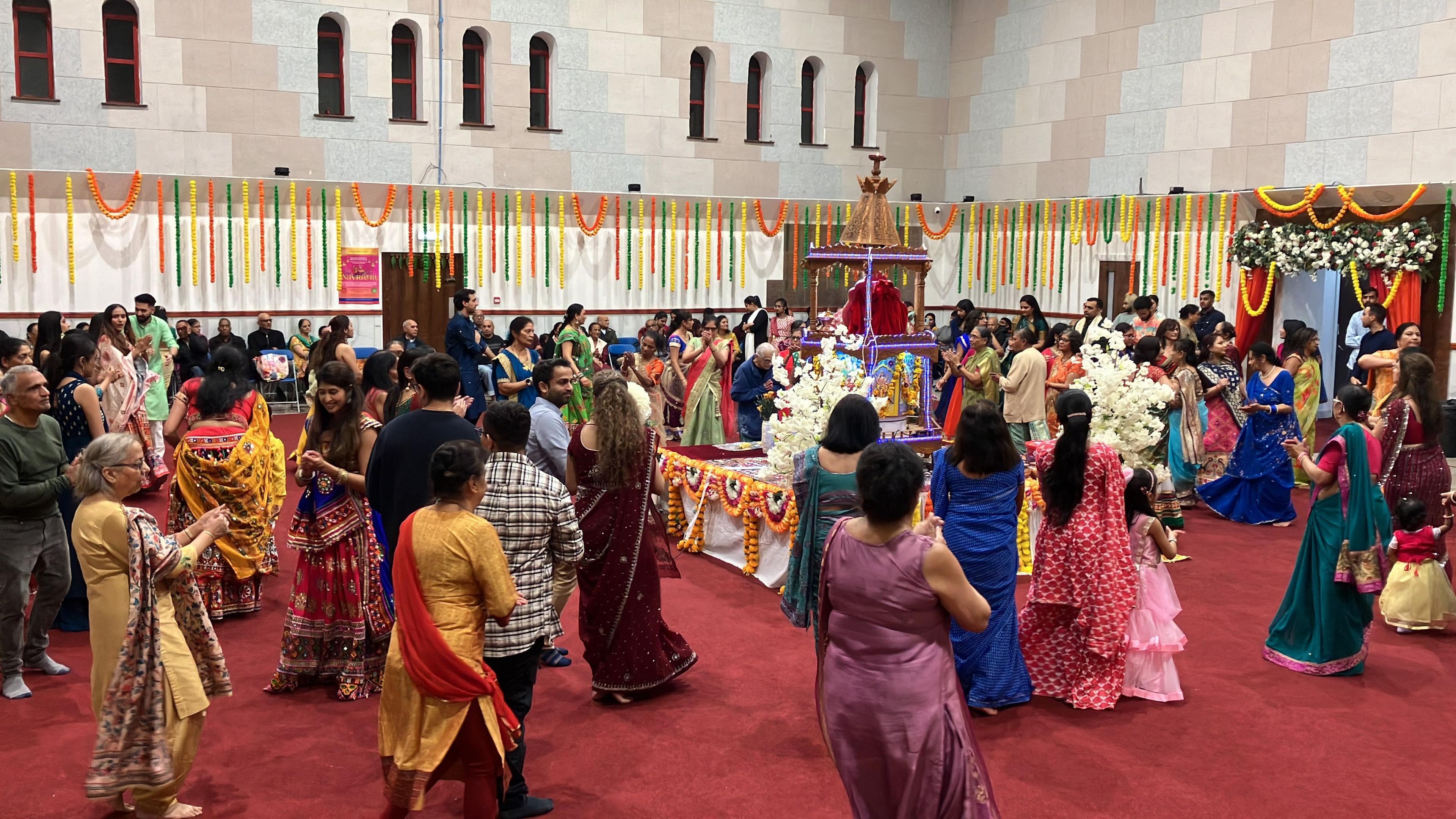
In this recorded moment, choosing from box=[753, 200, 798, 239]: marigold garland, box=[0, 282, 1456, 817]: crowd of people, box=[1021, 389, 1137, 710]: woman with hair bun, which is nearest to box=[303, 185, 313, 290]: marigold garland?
box=[753, 200, 798, 239]: marigold garland

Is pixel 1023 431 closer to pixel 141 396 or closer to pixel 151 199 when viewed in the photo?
pixel 141 396

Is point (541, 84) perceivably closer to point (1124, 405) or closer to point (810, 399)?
Answer: point (810, 399)

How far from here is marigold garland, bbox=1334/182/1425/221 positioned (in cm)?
1239

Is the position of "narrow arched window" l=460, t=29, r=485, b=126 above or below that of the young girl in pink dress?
above

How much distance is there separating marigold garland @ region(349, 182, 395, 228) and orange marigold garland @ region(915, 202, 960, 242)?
7754 mm

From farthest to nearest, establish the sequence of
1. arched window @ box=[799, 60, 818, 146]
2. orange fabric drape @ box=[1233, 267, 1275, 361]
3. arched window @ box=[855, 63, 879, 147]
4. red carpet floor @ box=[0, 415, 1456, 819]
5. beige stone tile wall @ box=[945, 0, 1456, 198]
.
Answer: arched window @ box=[855, 63, 879, 147], arched window @ box=[799, 60, 818, 146], orange fabric drape @ box=[1233, 267, 1275, 361], beige stone tile wall @ box=[945, 0, 1456, 198], red carpet floor @ box=[0, 415, 1456, 819]

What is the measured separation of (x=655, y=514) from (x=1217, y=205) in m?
11.4

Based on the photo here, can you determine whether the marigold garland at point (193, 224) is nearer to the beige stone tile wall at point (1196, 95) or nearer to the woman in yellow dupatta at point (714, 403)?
the woman in yellow dupatta at point (714, 403)

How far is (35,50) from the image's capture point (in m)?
14.8

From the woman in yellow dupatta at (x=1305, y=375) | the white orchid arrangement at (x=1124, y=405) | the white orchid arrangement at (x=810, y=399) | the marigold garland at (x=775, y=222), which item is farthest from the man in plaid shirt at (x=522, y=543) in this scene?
the marigold garland at (x=775, y=222)

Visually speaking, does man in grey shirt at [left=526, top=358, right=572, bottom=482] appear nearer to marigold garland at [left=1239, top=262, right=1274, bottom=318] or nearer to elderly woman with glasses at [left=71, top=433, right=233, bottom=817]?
elderly woman with glasses at [left=71, top=433, right=233, bottom=817]

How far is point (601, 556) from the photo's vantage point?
5.14 m

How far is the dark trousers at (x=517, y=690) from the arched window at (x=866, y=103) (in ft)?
53.6

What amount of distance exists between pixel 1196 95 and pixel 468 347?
33.6ft
